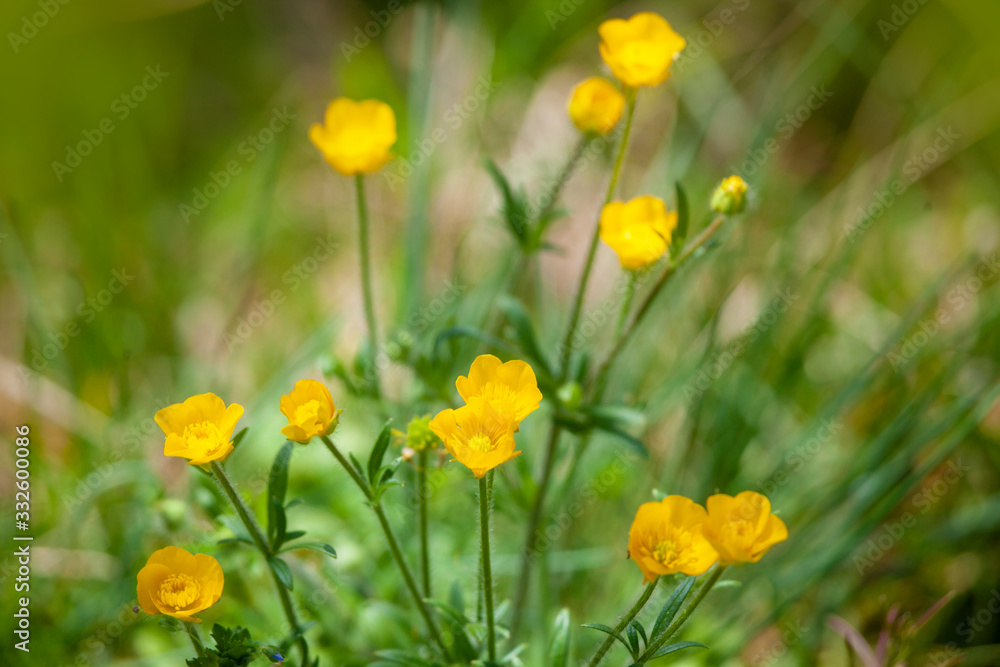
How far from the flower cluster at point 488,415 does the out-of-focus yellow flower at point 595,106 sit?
2.44ft

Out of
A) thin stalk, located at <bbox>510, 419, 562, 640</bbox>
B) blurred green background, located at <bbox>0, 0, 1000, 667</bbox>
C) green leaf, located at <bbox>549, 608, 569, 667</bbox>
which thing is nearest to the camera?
green leaf, located at <bbox>549, 608, 569, 667</bbox>

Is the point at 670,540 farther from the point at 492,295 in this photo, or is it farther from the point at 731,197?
the point at 492,295

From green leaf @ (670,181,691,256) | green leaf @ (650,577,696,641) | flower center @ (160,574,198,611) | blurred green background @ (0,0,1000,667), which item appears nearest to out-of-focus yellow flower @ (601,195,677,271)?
green leaf @ (670,181,691,256)

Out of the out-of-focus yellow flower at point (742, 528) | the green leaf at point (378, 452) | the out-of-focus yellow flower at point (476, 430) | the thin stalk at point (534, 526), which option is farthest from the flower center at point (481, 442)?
the thin stalk at point (534, 526)

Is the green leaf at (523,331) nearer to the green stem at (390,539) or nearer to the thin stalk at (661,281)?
the thin stalk at (661,281)

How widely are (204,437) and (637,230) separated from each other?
99cm

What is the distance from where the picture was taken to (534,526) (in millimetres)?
1994

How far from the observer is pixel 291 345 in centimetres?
325

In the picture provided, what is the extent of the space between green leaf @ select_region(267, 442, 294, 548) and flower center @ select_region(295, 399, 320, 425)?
0.65 ft

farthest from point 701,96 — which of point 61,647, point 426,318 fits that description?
point 61,647

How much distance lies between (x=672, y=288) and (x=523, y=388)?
1.60 metres

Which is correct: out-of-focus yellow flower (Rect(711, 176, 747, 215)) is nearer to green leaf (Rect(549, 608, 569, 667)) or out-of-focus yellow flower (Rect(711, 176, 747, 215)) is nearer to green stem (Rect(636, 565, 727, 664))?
green stem (Rect(636, 565, 727, 664))

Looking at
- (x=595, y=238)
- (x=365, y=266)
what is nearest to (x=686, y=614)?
(x=595, y=238)

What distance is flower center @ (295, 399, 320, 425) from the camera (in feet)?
4.37
